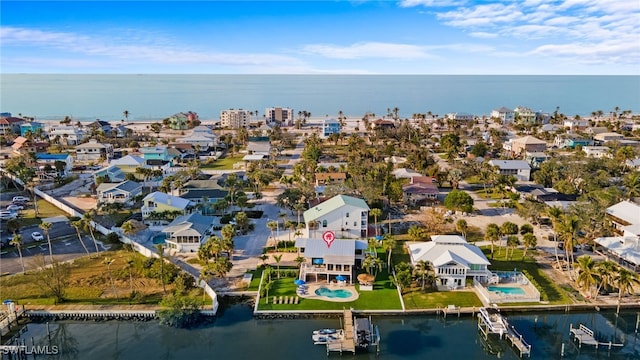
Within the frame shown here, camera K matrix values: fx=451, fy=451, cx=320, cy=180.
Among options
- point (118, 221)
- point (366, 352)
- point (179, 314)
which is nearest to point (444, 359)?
point (366, 352)

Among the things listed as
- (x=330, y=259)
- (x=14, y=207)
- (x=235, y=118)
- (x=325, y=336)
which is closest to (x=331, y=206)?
(x=330, y=259)

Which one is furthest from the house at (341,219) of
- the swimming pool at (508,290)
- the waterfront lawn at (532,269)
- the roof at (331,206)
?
the swimming pool at (508,290)

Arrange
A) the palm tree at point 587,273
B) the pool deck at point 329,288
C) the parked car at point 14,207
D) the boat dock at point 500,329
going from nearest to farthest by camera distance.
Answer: the boat dock at point 500,329 < the palm tree at point 587,273 < the pool deck at point 329,288 < the parked car at point 14,207

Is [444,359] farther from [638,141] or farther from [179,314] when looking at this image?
[638,141]

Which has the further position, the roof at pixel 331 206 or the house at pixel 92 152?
the house at pixel 92 152

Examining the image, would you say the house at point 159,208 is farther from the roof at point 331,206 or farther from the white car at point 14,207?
the white car at point 14,207

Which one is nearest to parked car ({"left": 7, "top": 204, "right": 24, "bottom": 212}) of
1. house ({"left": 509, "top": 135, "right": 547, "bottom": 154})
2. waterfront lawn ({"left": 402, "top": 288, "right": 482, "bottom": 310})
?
waterfront lawn ({"left": 402, "top": 288, "right": 482, "bottom": 310})

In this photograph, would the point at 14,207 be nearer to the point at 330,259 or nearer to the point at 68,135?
the point at 330,259
